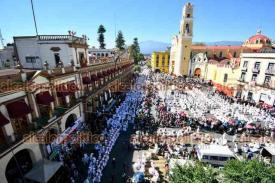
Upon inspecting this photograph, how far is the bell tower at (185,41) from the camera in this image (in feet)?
197

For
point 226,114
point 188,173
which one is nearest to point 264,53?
point 226,114

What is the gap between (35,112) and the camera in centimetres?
1354

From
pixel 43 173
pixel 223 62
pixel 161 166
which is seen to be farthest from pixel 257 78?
pixel 43 173

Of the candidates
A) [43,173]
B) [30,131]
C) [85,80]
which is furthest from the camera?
[85,80]

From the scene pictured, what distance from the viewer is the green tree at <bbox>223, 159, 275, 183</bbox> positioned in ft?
26.3

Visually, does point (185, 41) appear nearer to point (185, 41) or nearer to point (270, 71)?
point (185, 41)

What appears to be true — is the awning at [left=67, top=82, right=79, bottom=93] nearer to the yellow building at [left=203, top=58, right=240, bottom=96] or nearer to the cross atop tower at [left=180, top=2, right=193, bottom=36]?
the yellow building at [left=203, top=58, right=240, bottom=96]

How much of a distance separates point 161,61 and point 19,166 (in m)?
82.2

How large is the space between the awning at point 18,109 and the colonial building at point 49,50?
8.34 metres

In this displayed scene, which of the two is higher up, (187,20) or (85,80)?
(187,20)

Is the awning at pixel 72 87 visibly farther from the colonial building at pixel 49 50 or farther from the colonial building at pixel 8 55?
the colonial building at pixel 8 55

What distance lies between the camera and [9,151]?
1097cm

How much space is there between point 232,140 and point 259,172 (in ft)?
42.1

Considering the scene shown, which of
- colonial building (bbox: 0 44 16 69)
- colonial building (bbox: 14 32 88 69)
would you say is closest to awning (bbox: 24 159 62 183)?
colonial building (bbox: 14 32 88 69)
